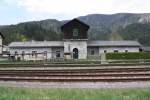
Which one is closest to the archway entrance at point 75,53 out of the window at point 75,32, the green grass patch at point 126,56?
the window at point 75,32

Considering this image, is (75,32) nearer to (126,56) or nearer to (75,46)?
(75,46)

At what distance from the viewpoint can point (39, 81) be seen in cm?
1600

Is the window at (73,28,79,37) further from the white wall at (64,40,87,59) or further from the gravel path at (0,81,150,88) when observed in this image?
the gravel path at (0,81,150,88)

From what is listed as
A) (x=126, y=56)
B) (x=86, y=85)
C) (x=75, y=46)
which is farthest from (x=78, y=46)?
(x=86, y=85)

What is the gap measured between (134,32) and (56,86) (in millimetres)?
175426

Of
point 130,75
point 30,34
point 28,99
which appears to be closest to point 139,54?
point 130,75

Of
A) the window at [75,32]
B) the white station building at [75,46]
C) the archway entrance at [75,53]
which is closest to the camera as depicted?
the archway entrance at [75,53]

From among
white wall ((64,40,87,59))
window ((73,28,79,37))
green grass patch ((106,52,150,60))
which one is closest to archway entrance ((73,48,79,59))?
white wall ((64,40,87,59))

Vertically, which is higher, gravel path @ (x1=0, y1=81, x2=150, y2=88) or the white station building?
the white station building

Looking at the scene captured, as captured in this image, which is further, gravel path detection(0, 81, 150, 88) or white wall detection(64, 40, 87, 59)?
white wall detection(64, 40, 87, 59)

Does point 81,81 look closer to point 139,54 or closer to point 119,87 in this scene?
point 119,87

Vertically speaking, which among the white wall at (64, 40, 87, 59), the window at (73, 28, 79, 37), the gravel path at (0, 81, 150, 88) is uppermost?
the window at (73, 28, 79, 37)

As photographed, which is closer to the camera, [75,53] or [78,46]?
[75,53]

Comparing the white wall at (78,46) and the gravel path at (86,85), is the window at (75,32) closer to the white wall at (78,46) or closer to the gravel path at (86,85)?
the white wall at (78,46)
